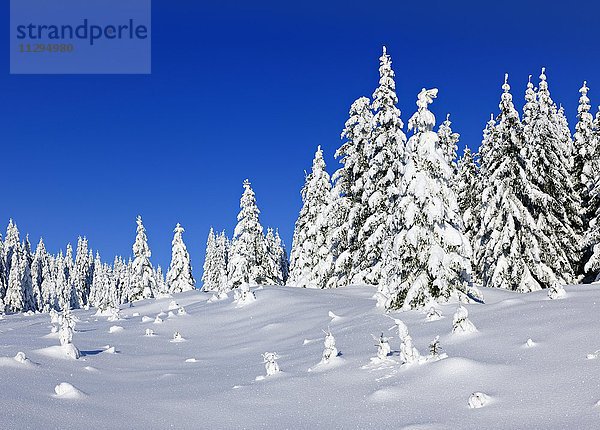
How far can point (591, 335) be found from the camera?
10477 millimetres

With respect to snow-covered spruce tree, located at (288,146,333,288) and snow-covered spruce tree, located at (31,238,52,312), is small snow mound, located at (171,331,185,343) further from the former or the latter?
snow-covered spruce tree, located at (31,238,52,312)

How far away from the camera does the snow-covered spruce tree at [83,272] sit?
125444 mm

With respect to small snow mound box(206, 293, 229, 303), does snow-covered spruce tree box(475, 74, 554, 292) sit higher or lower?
higher

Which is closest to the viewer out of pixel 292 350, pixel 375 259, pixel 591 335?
pixel 591 335

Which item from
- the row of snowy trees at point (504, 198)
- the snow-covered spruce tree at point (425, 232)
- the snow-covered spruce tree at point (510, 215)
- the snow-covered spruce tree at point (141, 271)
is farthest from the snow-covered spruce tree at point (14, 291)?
the snow-covered spruce tree at point (425, 232)

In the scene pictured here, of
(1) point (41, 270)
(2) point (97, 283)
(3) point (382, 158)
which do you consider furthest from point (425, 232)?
(2) point (97, 283)

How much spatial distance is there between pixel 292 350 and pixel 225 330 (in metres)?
5.96

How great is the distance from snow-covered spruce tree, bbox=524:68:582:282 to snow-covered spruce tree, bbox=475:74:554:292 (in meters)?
0.61

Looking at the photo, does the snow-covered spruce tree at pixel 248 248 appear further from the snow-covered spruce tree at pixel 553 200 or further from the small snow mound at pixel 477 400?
the small snow mound at pixel 477 400

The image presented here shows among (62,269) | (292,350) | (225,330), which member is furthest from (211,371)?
(62,269)

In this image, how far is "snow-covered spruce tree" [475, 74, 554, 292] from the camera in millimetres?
31109

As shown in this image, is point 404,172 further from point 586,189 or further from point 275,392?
point 586,189

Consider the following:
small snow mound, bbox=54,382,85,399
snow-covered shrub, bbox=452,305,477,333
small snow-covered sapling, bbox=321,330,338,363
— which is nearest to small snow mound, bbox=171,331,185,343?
small snow-covered sapling, bbox=321,330,338,363

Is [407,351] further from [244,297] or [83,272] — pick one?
[83,272]
